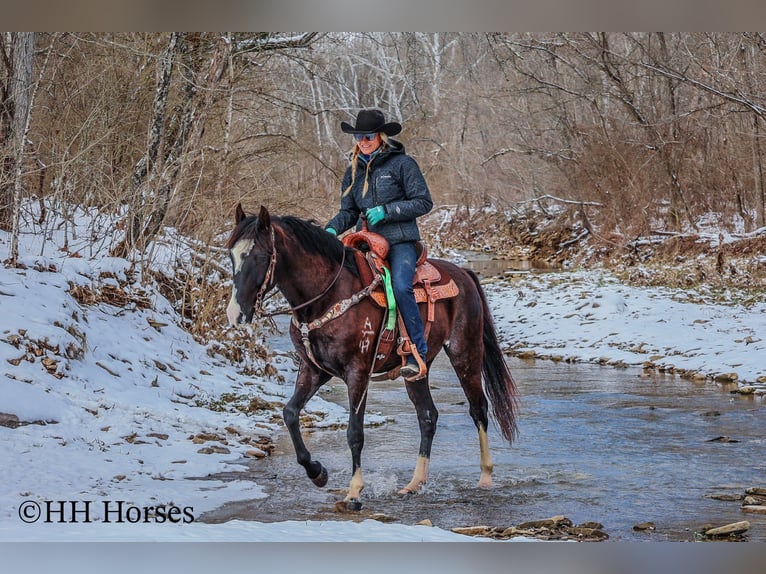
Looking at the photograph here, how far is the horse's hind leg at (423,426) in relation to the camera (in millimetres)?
4301

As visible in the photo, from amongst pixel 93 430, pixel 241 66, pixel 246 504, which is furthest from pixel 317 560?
pixel 241 66

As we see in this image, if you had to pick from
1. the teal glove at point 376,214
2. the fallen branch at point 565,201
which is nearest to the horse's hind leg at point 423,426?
the teal glove at point 376,214

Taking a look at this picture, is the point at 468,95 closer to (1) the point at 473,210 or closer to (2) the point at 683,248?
(1) the point at 473,210

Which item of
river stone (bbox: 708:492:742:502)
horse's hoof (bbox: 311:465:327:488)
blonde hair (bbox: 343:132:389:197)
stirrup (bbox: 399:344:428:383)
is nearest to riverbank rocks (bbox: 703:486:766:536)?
river stone (bbox: 708:492:742:502)

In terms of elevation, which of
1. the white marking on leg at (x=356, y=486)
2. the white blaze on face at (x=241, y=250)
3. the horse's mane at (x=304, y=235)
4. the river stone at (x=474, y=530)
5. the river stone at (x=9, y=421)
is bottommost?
the river stone at (x=474, y=530)

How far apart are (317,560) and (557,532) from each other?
111 centimetres

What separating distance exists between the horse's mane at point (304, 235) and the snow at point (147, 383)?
1191mm

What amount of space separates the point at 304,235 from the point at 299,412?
780 millimetres

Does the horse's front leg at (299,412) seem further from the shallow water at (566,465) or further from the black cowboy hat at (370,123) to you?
the black cowboy hat at (370,123)

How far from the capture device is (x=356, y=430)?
391cm

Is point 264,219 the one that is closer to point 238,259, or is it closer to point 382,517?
point 238,259

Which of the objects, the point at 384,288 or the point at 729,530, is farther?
the point at 384,288

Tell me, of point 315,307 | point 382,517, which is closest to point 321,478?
point 382,517

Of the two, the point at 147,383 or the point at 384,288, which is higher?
the point at 384,288
